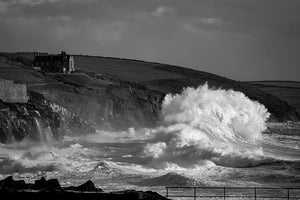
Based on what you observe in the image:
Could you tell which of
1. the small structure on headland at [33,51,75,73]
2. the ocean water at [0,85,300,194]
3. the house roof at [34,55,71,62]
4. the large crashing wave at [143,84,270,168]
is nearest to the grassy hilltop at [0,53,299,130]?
the small structure on headland at [33,51,75,73]

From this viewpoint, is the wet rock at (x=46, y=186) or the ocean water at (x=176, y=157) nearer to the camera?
the wet rock at (x=46, y=186)

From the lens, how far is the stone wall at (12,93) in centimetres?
6378

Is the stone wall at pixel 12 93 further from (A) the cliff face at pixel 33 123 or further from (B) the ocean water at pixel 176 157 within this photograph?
(B) the ocean water at pixel 176 157

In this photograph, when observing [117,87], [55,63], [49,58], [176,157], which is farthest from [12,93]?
[49,58]

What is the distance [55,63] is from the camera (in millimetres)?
95250

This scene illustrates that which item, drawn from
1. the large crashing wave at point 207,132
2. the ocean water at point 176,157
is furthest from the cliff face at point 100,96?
the large crashing wave at point 207,132

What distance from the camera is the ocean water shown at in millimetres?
36562

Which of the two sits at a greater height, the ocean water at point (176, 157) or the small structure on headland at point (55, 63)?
the small structure on headland at point (55, 63)

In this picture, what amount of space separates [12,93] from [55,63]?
103 ft

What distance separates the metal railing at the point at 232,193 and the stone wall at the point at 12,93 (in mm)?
32612

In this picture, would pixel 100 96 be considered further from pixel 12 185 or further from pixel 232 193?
pixel 12 185

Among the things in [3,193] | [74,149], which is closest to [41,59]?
[74,149]

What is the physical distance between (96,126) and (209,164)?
28.6 metres

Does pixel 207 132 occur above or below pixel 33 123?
A: below
